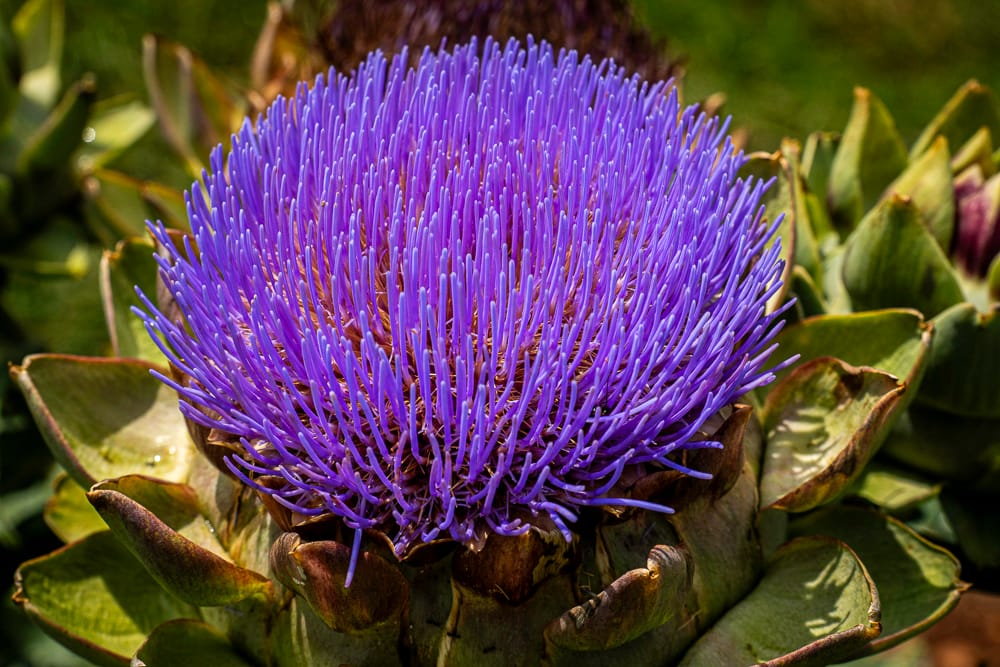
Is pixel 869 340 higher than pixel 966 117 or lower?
lower

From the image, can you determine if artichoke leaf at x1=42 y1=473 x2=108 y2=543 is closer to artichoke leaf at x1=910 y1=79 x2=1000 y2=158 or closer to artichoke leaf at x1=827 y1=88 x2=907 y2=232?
artichoke leaf at x1=827 y1=88 x2=907 y2=232

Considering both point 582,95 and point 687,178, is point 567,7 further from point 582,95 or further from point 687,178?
point 687,178

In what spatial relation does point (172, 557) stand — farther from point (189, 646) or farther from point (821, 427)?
point (821, 427)

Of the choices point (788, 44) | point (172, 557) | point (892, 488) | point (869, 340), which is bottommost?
point (172, 557)

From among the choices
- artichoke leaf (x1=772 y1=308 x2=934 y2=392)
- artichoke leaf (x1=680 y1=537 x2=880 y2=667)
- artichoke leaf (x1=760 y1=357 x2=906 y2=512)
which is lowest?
artichoke leaf (x1=680 y1=537 x2=880 y2=667)

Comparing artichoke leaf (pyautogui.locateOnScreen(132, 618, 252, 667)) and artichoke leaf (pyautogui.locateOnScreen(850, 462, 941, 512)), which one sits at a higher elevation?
artichoke leaf (pyautogui.locateOnScreen(850, 462, 941, 512))

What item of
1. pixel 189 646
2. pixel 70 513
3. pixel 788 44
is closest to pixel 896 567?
pixel 189 646

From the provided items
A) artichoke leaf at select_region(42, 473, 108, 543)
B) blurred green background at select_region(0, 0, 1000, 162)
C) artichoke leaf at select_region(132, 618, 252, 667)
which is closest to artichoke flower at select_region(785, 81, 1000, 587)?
artichoke leaf at select_region(132, 618, 252, 667)
